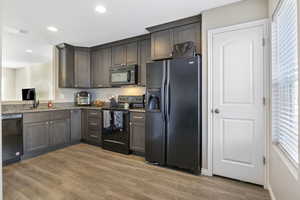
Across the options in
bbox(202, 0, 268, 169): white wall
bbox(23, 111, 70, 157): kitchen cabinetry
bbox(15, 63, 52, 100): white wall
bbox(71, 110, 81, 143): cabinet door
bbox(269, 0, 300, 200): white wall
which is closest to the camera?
bbox(269, 0, 300, 200): white wall

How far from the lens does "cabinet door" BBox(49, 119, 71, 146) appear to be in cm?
364

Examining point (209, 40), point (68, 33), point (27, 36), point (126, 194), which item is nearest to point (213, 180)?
point (126, 194)

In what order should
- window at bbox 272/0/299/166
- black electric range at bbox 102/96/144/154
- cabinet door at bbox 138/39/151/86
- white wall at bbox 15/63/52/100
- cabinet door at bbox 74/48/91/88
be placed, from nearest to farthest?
window at bbox 272/0/299/166 → black electric range at bbox 102/96/144/154 → cabinet door at bbox 138/39/151/86 → cabinet door at bbox 74/48/91/88 → white wall at bbox 15/63/52/100

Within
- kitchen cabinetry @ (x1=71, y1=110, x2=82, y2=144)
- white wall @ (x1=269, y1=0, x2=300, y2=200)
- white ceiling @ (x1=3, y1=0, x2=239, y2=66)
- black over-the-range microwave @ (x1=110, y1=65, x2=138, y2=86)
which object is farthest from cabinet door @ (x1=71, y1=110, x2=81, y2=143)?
white wall @ (x1=269, y1=0, x2=300, y2=200)

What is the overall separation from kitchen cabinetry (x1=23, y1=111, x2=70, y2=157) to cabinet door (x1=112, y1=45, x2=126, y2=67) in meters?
1.66

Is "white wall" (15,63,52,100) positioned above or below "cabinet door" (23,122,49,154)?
above

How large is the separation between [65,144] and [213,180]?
3266mm

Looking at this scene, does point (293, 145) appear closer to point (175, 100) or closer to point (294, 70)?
point (294, 70)

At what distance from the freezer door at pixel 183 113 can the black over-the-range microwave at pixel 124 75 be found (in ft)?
3.87

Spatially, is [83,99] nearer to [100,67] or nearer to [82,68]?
[82,68]

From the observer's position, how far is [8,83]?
775cm

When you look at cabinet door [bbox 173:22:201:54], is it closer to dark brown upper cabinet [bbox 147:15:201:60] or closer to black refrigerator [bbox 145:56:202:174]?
dark brown upper cabinet [bbox 147:15:201:60]

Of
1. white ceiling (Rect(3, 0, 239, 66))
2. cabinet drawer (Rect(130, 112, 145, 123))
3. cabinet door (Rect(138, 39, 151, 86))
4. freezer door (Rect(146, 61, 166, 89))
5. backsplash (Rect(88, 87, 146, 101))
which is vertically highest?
white ceiling (Rect(3, 0, 239, 66))

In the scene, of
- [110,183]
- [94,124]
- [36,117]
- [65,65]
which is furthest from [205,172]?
[65,65]
